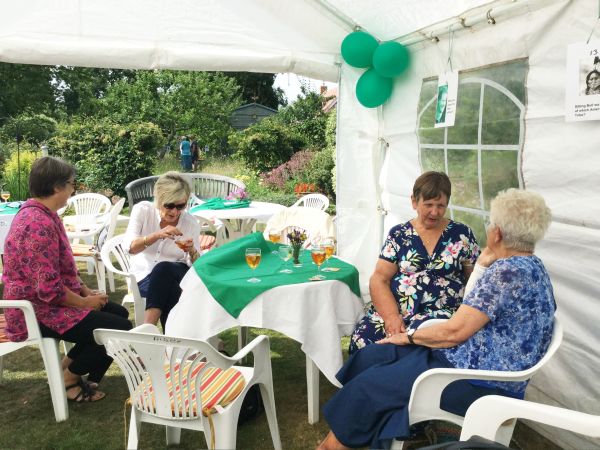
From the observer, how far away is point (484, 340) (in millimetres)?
2062

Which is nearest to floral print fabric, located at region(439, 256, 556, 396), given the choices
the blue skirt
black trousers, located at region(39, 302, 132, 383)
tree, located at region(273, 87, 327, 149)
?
the blue skirt

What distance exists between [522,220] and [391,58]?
2.39 meters

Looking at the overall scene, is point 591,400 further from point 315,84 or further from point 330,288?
point 315,84

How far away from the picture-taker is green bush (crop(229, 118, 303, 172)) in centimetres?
1452

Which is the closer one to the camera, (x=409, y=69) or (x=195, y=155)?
(x=409, y=69)

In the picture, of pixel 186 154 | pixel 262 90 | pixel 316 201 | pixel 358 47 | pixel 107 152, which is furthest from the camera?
pixel 262 90

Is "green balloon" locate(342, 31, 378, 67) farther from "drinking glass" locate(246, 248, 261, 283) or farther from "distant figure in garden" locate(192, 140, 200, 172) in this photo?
"distant figure in garden" locate(192, 140, 200, 172)

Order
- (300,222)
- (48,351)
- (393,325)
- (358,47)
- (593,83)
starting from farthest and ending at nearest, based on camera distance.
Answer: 1. (300,222)
2. (358,47)
3. (48,351)
4. (393,325)
5. (593,83)

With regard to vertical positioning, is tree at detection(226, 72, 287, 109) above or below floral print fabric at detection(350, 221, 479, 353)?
above

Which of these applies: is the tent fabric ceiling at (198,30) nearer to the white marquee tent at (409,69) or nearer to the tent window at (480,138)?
the white marquee tent at (409,69)

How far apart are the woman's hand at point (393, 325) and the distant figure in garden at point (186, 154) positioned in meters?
14.9

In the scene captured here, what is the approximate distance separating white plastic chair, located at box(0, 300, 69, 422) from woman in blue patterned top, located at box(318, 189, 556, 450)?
1.59 metres

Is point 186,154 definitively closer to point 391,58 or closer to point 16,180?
point 16,180

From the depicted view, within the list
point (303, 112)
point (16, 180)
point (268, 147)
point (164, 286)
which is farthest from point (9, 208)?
point (303, 112)
